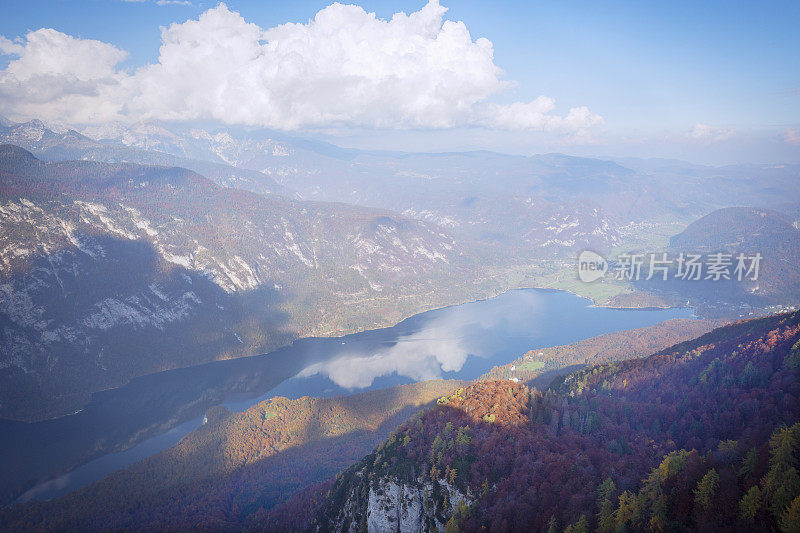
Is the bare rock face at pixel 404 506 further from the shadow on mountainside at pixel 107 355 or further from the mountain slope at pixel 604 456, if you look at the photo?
the shadow on mountainside at pixel 107 355

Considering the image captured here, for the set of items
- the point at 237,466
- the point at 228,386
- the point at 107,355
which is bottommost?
the point at 228,386

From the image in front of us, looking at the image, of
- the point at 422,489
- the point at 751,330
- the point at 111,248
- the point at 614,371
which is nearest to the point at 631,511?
the point at 422,489

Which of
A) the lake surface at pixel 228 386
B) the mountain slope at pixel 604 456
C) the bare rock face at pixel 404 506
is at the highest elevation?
the mountain slope at pixel 604 456

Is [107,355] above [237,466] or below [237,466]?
above

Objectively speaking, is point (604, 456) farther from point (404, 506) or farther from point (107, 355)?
point (107, 355)

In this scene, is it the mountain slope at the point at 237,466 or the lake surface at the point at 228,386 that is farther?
the lake surface at the point at 228,386

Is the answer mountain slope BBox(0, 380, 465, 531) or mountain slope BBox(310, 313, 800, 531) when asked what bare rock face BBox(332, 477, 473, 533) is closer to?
mountain slope BBox(310, 313, 800, 531)

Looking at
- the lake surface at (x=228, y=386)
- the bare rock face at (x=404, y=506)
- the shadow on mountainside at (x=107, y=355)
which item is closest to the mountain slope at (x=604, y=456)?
the bare rock face at (x=404, y=506)

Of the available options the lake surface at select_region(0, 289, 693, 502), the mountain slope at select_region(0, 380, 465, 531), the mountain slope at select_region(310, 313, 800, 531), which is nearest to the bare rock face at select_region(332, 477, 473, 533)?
the mountain slope at select_region(310, 313, 800, 531)

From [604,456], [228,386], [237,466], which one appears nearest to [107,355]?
[228,386]

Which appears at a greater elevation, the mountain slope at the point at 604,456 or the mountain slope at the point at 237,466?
the mountain slope at the point at 604,456
